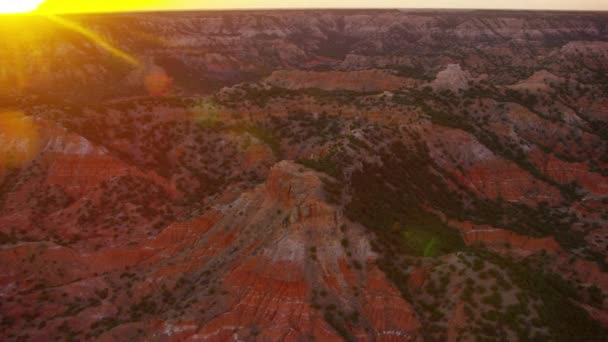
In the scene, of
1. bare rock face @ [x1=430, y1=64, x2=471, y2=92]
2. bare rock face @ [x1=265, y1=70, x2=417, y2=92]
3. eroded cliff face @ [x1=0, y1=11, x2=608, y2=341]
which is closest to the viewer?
eroded cliff face @ [x1=0, y1=11, x2=608, y2=341]

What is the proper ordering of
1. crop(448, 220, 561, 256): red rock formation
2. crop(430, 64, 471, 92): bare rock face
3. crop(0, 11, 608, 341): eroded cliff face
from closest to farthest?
crop(0, 11, 608, 341): eroded cliff face
crop(448, 220, 561, 256): red rock formation
crop(430, 64, 471, 92): bare rock face

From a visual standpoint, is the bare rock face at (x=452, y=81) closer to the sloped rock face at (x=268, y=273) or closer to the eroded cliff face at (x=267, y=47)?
the eroded cliff face at (x=267, y=47)

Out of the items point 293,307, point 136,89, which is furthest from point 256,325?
point 136,89

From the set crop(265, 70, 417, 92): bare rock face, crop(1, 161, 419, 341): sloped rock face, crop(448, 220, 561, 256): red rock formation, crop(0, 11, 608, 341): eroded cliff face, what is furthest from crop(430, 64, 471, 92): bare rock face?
crop(1, 161, 419, 341): sloped rock face

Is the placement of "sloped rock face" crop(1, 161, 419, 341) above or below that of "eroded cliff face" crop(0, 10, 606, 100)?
below

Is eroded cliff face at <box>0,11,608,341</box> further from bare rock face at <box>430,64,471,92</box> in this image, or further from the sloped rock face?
bare rock face at <box>430,64,471,92</box>

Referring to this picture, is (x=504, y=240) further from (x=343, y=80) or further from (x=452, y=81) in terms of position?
(x=343, y=80)

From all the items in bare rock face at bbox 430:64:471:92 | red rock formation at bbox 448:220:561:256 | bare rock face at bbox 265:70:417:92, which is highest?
bare rock face at bbox 430:64:471:92

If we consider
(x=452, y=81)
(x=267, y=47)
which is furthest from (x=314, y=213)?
(x=267, y=47)
